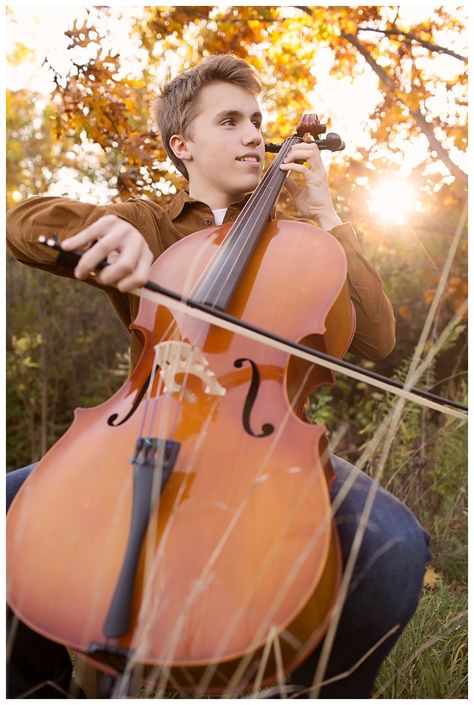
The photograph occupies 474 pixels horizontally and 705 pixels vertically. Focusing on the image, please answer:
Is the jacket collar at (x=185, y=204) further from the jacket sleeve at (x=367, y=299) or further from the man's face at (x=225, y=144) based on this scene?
the jacket sleeve at (x=367, y=299)

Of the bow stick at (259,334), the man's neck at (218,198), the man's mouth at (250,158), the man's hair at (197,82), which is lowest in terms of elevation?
the bow stick at (259,334)

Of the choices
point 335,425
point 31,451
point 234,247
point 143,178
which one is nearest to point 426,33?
point 143,178

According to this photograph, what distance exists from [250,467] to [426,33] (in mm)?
2769

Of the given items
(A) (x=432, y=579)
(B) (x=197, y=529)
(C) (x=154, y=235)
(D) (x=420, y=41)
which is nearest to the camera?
(B) (x=197, y=529)

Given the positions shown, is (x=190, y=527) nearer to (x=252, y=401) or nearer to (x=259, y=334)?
(x=252, y=401)

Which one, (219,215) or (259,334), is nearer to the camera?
(259,334)

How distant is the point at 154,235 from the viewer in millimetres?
1779

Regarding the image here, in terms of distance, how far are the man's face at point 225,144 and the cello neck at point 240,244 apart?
74 millimetres

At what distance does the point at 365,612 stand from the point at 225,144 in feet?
4.17

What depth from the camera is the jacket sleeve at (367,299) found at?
171cm

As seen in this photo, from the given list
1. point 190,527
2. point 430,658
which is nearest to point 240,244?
point 190,527

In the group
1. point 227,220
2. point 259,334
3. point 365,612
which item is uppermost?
point 227,220

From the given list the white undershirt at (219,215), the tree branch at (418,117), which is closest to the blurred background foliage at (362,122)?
the tree branch at (418,117)

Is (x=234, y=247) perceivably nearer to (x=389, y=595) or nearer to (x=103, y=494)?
(x=103, y=494)
